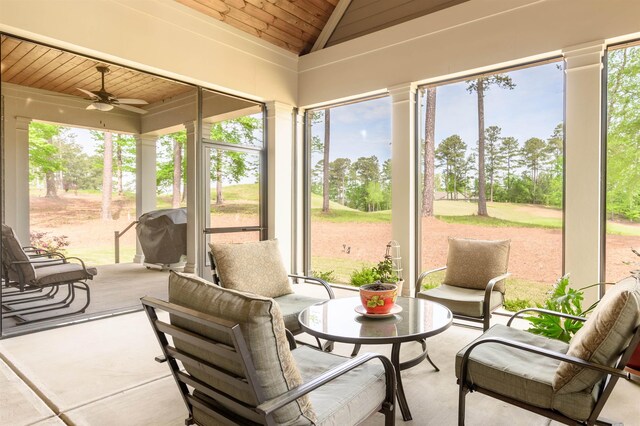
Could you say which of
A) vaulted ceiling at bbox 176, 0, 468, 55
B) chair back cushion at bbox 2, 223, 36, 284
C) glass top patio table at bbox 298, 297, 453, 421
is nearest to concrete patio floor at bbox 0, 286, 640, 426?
glass top patio table at bbox 298, 297, 453, 421

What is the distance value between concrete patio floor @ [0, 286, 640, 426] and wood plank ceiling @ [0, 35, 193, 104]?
2.51m

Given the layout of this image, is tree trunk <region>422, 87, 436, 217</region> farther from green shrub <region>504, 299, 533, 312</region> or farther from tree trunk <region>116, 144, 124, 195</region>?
tree trunk <region>116, 144, 124, 195</region>

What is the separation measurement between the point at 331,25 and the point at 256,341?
561 cm

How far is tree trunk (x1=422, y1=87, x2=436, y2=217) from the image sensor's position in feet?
16.3

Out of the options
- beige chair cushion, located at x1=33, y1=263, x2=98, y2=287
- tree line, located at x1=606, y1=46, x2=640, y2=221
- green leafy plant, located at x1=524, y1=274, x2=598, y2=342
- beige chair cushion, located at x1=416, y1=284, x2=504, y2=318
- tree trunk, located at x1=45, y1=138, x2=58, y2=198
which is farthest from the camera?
tree trunk, located at x1=45, y1=138, x2=58, y2=198

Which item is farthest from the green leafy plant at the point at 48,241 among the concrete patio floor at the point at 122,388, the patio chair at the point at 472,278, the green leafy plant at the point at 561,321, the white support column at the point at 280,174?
the green leafy plant at the point at 561,321

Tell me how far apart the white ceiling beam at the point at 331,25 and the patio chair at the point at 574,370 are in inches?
Result: 205

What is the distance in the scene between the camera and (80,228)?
4332mm

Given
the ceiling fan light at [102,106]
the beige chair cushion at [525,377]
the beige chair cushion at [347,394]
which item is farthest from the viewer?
the ceiling fan light at [102,106]

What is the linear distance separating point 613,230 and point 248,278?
3.45 metres

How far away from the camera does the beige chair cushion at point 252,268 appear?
3260mm

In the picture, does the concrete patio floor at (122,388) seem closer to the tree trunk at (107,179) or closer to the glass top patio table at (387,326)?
the glass top patio table at (387,326)

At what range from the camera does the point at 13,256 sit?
12.1ft

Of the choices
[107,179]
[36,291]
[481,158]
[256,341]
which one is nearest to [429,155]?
[481,158]
